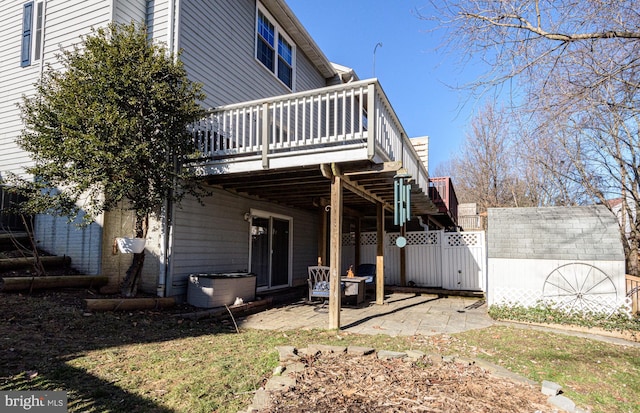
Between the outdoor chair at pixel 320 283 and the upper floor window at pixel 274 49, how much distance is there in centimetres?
596

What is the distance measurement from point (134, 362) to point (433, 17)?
511cm

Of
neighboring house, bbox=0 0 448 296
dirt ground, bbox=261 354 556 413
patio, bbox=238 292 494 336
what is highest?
neighboring house, bbox=0 0 448 296

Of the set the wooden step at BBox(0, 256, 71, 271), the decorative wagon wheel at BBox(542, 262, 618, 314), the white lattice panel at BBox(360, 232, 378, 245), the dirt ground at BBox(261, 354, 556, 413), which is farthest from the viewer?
the white lattice panel at BBox(360, 232, 378, 245)

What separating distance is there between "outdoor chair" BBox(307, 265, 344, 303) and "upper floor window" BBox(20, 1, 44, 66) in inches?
311

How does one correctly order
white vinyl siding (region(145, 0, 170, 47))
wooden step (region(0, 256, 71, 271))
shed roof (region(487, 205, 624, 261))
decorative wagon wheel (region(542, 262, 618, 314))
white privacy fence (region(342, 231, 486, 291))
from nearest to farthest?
1. wooden step (region(0, 256, 71, 271))
2. decorative wagon wheel (region(542, 262, 618, 314))
3. shed roof (region(487, 205, 624, 261))
4. white vinyl siding (region(145, 0, 170, 47))
5. white privacy fence (region(342, 231, 486, 291))

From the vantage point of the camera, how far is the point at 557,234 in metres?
7.55

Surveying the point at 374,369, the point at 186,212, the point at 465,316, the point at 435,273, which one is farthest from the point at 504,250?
the point at 186,212

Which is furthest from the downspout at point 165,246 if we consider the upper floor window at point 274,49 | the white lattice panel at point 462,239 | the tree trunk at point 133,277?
the white lattice panel at point 462,239

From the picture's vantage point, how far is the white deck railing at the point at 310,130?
18.1 feet

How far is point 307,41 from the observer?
464 inches

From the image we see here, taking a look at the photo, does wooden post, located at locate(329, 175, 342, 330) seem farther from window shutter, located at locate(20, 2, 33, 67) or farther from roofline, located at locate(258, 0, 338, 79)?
window shutter, located at locate(20, 2, 33, 67)

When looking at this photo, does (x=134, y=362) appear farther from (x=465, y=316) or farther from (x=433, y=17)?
(x=465, y=316)

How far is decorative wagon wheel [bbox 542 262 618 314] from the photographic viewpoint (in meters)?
6.76

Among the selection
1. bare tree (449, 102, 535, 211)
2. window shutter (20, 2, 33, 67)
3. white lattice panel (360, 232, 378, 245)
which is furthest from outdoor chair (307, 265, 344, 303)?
bare tree (449, 102, 535, 211)
